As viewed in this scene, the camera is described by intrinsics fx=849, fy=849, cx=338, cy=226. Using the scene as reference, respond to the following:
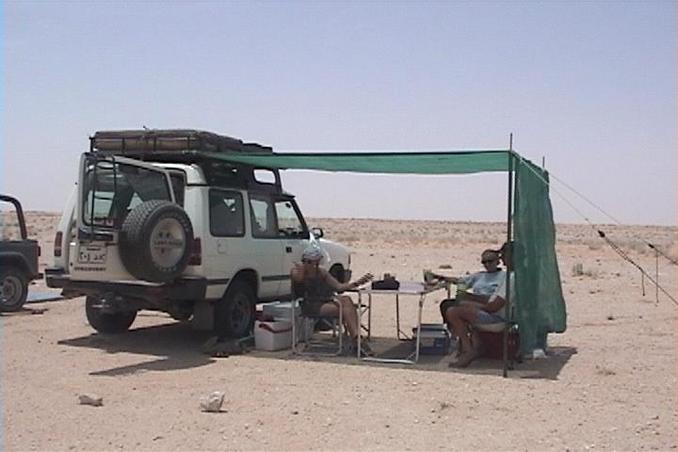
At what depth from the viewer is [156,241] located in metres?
8.48

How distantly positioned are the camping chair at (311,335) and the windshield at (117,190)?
1980 mm

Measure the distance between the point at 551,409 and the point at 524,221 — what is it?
2.56 metres

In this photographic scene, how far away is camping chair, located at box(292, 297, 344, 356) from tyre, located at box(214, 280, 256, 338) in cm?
68

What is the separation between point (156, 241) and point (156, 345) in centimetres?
193

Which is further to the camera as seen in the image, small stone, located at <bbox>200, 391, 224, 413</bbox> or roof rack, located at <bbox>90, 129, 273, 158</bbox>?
roof rack, located at <bbox>90, 129, 273, 158</bbox>

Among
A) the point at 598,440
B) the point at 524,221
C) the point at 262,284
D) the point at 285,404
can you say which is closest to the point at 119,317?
the point at 262,284

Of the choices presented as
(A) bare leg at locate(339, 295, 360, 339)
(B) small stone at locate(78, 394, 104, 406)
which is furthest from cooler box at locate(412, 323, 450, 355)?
(B) small stone at locate(78, 394, 104, 406)

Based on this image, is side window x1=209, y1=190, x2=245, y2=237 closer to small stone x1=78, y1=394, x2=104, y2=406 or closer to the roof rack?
the roof rack

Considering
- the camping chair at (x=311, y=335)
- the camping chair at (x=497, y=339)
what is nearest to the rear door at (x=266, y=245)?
the camping chair at (x=311, y=335)

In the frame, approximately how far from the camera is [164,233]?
8.61 m

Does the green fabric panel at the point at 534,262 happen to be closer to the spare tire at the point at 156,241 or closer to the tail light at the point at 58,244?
the spare tire at the point at 156,241

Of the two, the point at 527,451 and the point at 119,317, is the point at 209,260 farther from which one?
the point at 527,451

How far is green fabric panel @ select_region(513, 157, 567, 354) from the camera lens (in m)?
8.67

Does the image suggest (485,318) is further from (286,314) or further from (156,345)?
(156,345)
